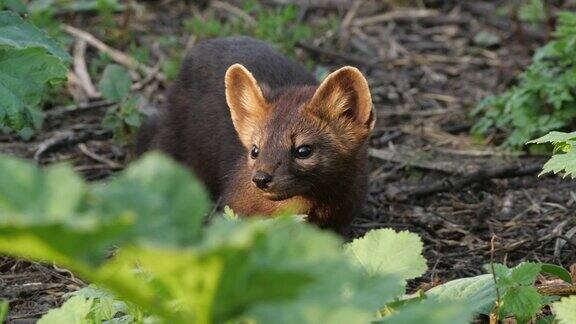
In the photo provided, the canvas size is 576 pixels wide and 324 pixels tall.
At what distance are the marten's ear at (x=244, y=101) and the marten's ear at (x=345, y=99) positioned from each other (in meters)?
0.30

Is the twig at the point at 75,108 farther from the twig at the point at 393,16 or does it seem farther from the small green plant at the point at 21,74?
the small green plant at the point at 21,74

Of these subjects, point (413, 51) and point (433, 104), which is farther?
point (413, 51)

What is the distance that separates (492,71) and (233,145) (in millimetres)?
3141

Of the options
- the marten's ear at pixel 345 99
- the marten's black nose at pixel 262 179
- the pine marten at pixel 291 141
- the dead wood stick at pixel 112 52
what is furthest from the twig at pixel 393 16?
the marten's black nose at pixel 262 179

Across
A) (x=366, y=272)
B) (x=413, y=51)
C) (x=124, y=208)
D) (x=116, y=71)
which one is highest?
(x=124, y=208)

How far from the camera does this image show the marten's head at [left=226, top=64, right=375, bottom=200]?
17.2ft

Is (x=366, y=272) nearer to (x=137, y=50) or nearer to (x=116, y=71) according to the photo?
(x=116, y=71)

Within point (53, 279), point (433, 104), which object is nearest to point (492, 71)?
point (433, 104)

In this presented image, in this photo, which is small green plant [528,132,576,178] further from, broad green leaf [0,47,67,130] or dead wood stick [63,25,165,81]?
dead wood stick [63,25,165,81]

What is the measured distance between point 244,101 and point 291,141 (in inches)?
18.8

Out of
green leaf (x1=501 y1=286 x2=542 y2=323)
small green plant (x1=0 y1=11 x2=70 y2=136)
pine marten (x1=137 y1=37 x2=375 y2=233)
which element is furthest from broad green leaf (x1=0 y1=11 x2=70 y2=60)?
green leaf (x1=501 y1=286 x2=542 y2=323)

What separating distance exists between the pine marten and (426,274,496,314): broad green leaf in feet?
5.51

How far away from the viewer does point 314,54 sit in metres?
8.59

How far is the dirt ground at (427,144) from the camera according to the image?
5320 millimetres
